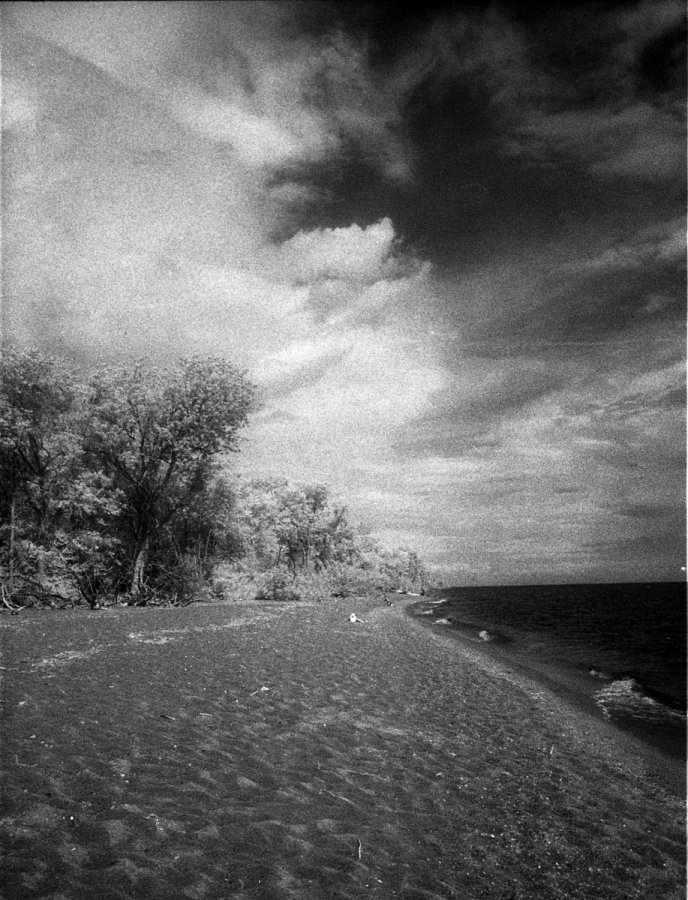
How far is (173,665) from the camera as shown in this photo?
14.6 m

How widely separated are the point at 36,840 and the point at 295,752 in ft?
15.0

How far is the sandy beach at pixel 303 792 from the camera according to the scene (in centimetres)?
534

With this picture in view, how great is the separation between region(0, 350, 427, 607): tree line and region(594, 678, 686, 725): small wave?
30399 mm

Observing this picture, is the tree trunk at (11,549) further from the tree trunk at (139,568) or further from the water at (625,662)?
the water at (625,662)

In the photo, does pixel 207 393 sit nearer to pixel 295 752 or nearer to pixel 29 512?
pixel 29 512

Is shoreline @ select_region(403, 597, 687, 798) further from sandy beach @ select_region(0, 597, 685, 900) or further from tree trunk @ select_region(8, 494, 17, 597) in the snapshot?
tree trunk @ select_region(8, 494, 17, 597)

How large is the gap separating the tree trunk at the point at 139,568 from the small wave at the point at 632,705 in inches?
1280

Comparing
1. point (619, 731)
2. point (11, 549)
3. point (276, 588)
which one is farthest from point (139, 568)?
point (619, 731)

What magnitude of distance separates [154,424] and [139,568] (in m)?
12.0

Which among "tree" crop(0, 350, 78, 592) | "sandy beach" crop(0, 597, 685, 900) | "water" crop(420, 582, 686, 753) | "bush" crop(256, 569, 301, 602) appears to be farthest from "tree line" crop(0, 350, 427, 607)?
"water" crop(420, 582, 686, 753)

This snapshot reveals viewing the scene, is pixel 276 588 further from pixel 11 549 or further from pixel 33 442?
pixel 33 442

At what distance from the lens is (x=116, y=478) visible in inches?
1700

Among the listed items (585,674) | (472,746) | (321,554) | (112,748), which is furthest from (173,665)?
(321,554)

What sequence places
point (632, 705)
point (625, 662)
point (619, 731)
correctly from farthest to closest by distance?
1. point (625, 662)
2. point (632, 705)
3. point (619, 731)
